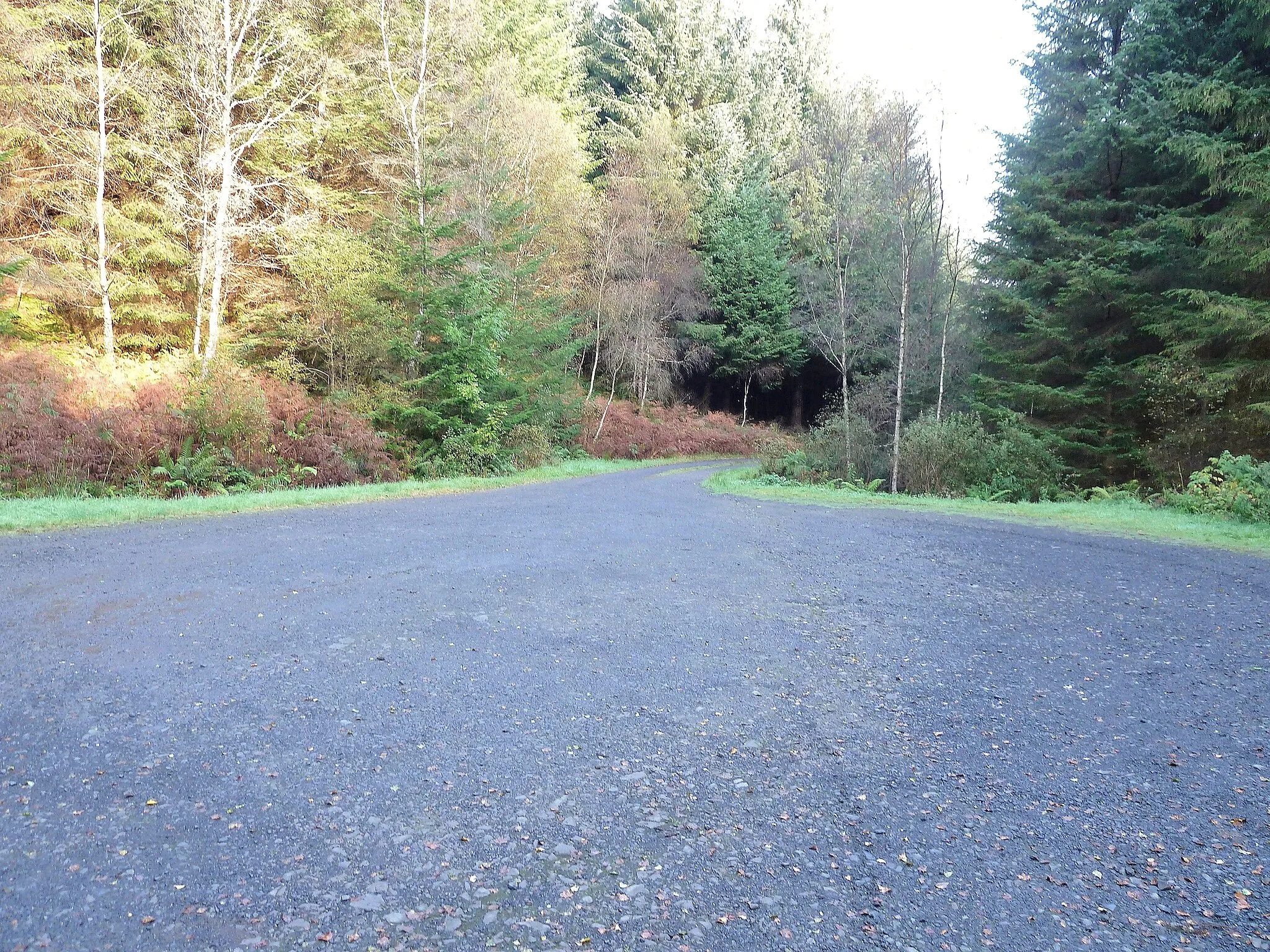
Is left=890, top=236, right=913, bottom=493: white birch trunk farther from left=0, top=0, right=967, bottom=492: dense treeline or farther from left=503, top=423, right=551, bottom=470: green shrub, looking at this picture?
left=503, top=423, right=551, bottom=470: green shrub

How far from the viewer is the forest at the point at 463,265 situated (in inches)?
520

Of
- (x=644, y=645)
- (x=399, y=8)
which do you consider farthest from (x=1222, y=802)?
(x=399, y=8)

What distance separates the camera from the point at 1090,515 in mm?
11008

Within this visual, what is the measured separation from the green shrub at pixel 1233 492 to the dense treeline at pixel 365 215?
5.74m

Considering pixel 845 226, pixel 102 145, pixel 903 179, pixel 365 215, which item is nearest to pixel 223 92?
pixel 102 145

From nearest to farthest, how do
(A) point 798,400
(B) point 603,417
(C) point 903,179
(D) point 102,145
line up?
(D) point 102,145 → (C) point 903,179 → (B) point 603,417 → (A) point 798,400

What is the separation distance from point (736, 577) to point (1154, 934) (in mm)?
4529

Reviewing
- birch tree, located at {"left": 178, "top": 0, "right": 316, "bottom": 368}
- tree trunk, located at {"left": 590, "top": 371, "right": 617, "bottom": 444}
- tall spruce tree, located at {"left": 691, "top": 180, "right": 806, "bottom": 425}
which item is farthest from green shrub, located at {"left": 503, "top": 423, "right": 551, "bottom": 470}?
tall spruce tree, located at {"left": 691, "top": 180, "right": 806, "bottom": 425}

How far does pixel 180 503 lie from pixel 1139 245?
1813cm

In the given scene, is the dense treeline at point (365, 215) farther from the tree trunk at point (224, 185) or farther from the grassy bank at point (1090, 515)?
the grassy bank at point (1090, 515)

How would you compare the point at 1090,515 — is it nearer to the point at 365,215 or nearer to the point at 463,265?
the point at 463,265

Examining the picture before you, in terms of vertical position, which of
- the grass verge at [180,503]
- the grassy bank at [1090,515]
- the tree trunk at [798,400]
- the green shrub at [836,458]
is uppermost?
the tree trunk at [798,400]

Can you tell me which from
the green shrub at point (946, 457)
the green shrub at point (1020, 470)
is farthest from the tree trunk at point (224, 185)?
the green shrub at point (1020, 470)

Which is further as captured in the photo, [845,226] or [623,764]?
[845,226]
